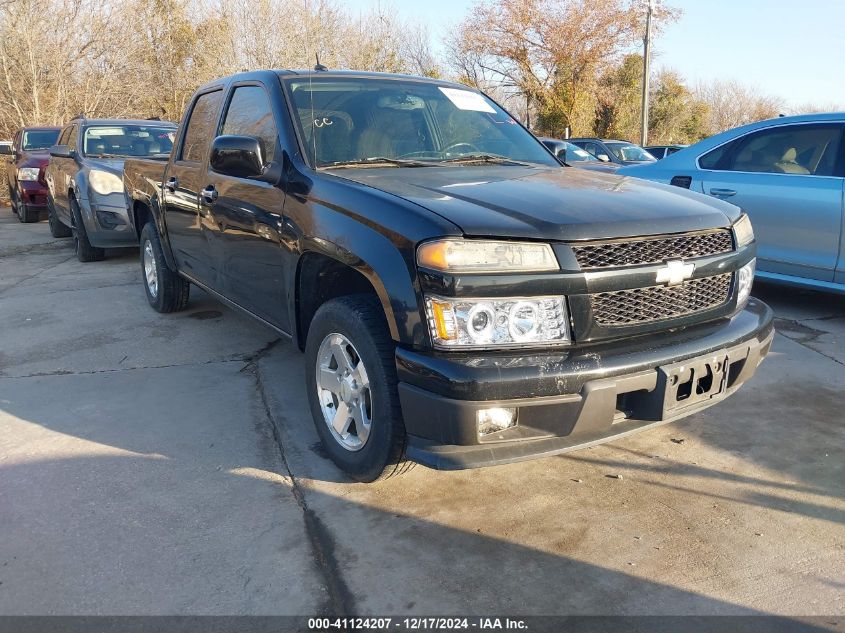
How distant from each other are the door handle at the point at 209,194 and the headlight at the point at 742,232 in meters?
2.81

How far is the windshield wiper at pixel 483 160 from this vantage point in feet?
11.9

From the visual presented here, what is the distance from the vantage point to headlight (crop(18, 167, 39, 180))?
11784 mm

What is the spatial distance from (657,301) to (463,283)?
2.68 ft

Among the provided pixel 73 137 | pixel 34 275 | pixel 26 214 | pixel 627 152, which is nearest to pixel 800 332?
pixel 34 275

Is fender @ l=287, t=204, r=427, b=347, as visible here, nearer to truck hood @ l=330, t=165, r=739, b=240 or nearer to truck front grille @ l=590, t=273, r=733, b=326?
truck hood @ l=330, t=165, r=739, b=240

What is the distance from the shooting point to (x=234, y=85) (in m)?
4.14

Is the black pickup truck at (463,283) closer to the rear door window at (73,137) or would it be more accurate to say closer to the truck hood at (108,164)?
the truck hood at (108,164)

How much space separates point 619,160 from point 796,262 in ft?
35.2

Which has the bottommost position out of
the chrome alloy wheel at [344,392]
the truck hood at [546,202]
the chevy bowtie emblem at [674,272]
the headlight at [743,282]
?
the chrome alloy wheel at [344,392]

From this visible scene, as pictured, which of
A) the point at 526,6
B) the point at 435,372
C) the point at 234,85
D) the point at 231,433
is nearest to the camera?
the point at 435,372

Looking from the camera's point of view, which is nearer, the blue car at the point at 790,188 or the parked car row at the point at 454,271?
the parked car row at the point at 454,271

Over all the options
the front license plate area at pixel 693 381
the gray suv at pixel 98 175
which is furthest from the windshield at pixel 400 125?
the gray suv at pixel 98 175

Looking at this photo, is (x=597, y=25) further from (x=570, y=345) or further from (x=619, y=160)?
(x=570, y=345)

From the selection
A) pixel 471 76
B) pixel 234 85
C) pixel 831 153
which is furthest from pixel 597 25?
pixel 234 85
